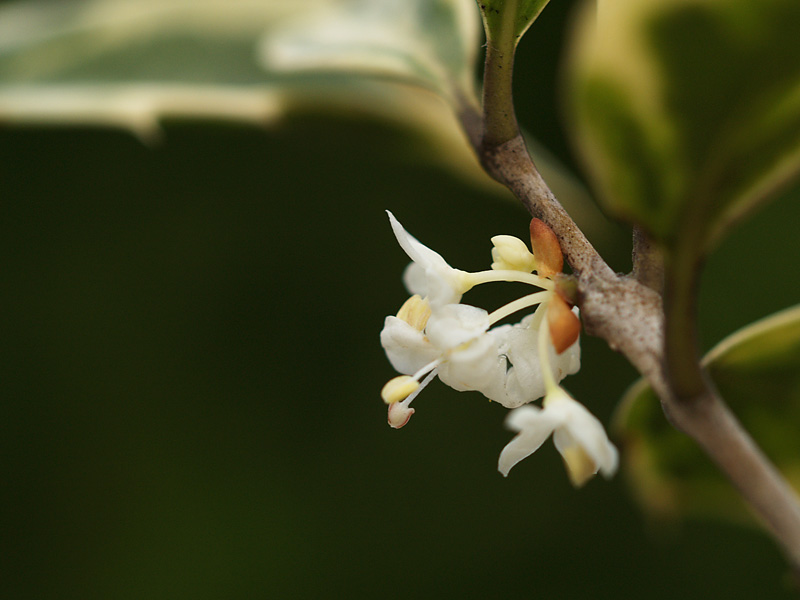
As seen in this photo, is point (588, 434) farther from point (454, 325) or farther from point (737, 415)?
point (737, 415)

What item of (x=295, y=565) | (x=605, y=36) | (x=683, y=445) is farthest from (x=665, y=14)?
(x=295, y=565)

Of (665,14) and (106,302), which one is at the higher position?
(106,302)

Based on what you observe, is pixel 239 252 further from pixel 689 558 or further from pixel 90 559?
pixel 689 558

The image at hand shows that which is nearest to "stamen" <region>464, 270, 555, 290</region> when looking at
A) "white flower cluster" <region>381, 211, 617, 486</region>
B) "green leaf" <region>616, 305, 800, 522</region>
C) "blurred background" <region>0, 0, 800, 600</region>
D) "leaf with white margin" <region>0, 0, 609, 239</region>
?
"white flower cluster" <region>381, 211, 617, 486</region>

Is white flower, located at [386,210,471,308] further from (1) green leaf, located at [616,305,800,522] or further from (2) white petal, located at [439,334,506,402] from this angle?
(1) green leaf, located at [616,305,800,522]

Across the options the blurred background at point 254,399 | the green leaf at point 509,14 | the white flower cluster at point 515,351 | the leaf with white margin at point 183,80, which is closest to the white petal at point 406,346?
the white flower cluster at point 515,351

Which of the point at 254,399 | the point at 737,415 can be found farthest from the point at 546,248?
the point at 254,399
